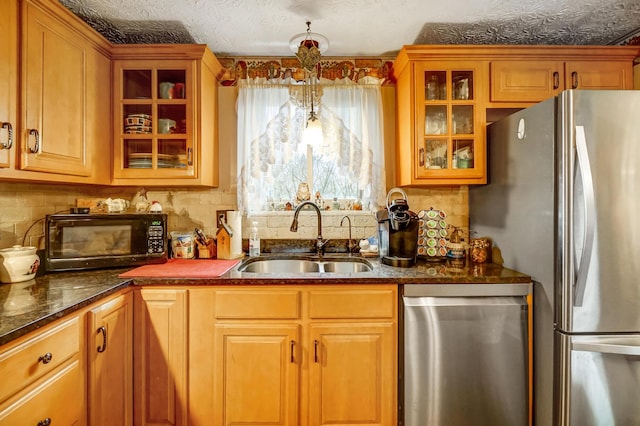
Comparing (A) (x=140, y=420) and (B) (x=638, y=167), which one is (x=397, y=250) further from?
(A) (x=140, y=420)

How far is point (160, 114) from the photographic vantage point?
2.04 m

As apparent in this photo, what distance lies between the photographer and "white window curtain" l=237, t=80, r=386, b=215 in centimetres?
227

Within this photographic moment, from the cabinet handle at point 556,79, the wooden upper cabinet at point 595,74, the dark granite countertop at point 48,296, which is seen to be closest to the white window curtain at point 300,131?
the dark granite countertop at point 48,296

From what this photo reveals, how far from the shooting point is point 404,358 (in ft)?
5.36

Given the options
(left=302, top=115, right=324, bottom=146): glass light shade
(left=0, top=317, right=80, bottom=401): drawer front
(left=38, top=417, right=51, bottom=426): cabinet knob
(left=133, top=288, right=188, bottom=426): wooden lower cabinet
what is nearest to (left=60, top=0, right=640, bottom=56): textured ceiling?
(left=302, top=115, right=324, bottom=146): glass light shade

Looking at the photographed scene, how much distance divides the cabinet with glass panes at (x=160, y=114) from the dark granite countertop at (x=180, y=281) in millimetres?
633

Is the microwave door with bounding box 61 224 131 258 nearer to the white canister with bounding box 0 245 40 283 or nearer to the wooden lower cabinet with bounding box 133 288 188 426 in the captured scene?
the white canister with bounding box 0 245 40 283

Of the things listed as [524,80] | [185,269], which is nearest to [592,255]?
[524,80]

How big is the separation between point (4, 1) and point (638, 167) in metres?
2.72

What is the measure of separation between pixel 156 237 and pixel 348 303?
3.81 feet

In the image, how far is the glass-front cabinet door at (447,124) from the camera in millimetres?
2004

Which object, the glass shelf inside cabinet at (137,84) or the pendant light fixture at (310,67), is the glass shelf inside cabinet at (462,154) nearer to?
the pendant light fixture at (310,67)

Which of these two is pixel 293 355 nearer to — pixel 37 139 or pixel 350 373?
pixel 350 373

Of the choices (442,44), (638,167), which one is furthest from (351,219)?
(638,167)
